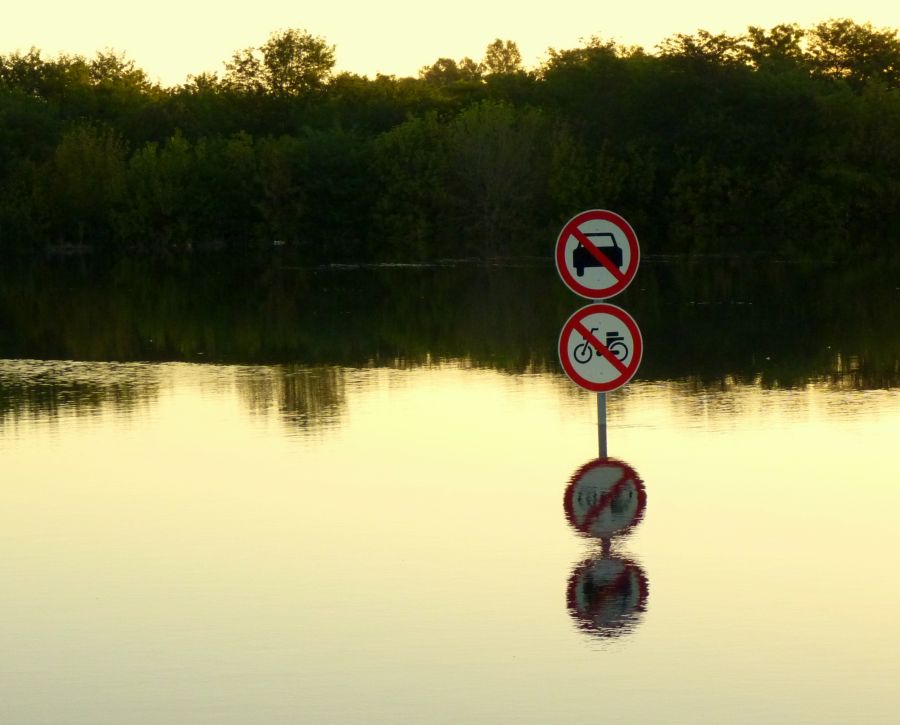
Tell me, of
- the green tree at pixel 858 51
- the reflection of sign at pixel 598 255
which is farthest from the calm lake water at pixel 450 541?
the green tree at pixel 858 51

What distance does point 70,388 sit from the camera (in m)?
17.7

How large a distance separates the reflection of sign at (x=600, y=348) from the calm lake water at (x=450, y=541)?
697 mm

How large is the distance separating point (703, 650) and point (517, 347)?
49.2 ft

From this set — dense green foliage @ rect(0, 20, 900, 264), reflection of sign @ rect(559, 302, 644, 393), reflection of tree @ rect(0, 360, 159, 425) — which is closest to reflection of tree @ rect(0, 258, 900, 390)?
reflection of tree @ rect(0, 360, 159, 425)

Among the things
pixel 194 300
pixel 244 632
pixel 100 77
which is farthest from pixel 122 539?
pixel 100 77

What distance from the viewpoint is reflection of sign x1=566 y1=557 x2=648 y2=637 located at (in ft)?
24.0

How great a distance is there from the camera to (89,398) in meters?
16.7

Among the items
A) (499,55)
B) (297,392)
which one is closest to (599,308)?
(297,392)

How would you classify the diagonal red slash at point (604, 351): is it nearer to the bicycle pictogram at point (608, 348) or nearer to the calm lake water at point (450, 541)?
the bicycle pictogram at point (608, 348)

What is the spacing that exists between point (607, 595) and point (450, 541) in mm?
1554

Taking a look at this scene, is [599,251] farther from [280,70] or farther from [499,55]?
[499,55]

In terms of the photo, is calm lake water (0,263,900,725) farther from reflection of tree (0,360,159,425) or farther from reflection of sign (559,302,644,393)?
reflection of sign (559,302,644,393)

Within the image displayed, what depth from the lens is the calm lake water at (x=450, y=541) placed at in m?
6.44

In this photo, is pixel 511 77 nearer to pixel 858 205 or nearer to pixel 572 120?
pixel 572 120
